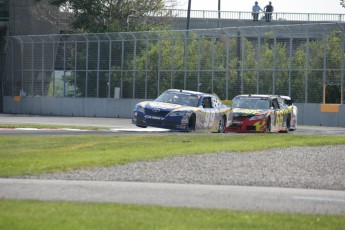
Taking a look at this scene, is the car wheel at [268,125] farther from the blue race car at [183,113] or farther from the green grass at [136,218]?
the green grass at [136,218]

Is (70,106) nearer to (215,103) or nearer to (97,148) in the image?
(215,103)

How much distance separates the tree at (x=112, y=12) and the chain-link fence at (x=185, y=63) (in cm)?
698

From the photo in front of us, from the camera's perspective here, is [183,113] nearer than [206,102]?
Yes

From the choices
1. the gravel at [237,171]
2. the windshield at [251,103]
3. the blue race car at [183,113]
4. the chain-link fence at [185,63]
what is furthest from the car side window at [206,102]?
the gravel at [237,171]

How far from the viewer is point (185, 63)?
178 feet

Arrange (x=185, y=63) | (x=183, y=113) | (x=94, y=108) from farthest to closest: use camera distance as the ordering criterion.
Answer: (x=94, y=108) → (x=185, y=63) → (x=183, y=113)

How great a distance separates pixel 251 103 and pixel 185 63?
55.7 feet

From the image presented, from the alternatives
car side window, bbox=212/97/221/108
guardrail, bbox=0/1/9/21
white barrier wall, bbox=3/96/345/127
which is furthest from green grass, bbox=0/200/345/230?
guardrail, bbox=0/1/9/21

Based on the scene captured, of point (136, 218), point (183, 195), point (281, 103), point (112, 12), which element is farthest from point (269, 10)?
point (136, 218)

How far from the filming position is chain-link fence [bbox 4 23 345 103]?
4850cm

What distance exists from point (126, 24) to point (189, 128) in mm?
37603

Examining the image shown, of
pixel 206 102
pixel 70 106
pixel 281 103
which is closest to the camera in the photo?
pixel 206 102

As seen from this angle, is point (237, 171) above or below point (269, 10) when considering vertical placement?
below

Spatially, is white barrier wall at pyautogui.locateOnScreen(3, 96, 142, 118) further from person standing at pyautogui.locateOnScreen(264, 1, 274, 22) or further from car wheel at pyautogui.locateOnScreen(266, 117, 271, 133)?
car wheel at pyautogui.locateOnScreen(266, 117, 271, 133)
